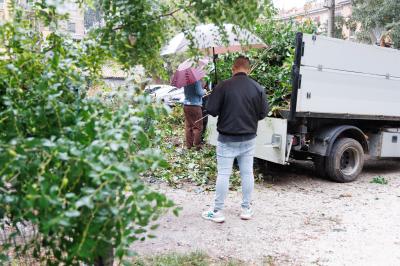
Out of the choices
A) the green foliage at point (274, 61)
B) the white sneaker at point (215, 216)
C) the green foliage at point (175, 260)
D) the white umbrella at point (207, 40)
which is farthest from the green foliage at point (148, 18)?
the green foliage at point (274, 61)

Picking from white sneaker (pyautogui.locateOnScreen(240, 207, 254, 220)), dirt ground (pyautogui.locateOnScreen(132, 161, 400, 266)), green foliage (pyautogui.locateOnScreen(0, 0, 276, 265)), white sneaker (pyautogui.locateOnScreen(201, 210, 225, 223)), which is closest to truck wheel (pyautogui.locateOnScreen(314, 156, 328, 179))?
dirt ground (pyautogui.locateOnScreen(132, 161, 400, 266))

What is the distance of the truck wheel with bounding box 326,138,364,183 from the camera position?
7.54m

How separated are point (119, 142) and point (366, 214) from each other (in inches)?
197

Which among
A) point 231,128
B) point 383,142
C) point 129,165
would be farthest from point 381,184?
point 129,165

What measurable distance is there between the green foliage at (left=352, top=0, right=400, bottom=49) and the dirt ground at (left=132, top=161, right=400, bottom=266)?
1400 cm

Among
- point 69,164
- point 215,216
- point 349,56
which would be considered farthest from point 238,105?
point 69,164

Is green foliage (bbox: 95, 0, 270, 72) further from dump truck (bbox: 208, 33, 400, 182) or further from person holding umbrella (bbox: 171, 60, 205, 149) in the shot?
person holding umbrella (bbox: 171, 60, 205, 149)

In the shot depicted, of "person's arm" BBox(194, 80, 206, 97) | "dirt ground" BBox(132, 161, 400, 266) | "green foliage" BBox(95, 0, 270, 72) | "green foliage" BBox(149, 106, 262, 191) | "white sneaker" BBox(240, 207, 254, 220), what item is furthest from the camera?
"person's arm" BBox(194, 80, 206, 97)

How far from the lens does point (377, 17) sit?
20.9m

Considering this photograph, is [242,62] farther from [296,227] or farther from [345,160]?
[345,160]

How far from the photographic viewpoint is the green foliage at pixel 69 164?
1.72 meters

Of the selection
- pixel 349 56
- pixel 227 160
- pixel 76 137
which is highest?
pixel 349 56

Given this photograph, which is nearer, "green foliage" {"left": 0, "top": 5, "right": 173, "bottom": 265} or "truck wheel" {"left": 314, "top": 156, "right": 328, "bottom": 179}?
"green foliage" {"left": 0, "top": 5, "right": 173, "bottom": 265}

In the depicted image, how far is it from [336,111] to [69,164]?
6243 mm
